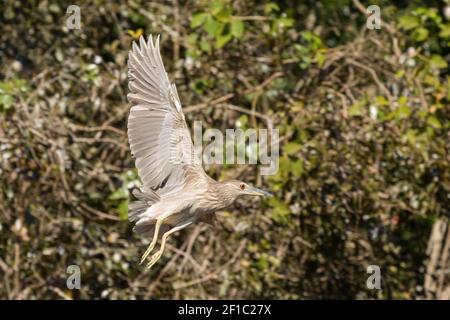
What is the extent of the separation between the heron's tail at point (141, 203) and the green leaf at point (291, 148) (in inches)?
66.8

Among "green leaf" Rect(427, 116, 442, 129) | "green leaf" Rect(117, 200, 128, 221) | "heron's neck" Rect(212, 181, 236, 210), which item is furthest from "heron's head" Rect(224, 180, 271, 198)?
"green leaf" Rect(427, 116, 442, 129)

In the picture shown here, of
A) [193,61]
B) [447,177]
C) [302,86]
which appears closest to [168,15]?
[193,61]

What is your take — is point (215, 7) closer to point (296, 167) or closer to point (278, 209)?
point (296, 167)

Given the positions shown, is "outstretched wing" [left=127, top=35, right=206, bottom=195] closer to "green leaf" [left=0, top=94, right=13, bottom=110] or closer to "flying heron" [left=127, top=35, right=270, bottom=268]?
"flying heron" [left=127, top=35, right=270, bottom=268]

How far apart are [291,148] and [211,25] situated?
0.83 m

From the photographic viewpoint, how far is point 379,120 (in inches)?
289

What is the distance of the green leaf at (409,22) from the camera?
7613 millimetres

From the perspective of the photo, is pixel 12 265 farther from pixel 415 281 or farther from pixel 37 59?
pixel 415 281

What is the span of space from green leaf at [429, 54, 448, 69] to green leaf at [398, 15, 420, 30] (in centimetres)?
22

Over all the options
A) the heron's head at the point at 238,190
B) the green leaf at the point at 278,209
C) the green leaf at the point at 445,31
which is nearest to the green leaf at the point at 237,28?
the green leaf at the point at 278,209

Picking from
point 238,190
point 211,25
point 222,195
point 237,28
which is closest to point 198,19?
point 211,25

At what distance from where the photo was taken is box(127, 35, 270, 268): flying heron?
5.44 m

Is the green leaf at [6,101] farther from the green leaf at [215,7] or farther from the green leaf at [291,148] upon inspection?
the green leaf at [291,148]

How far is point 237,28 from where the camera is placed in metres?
7.22
